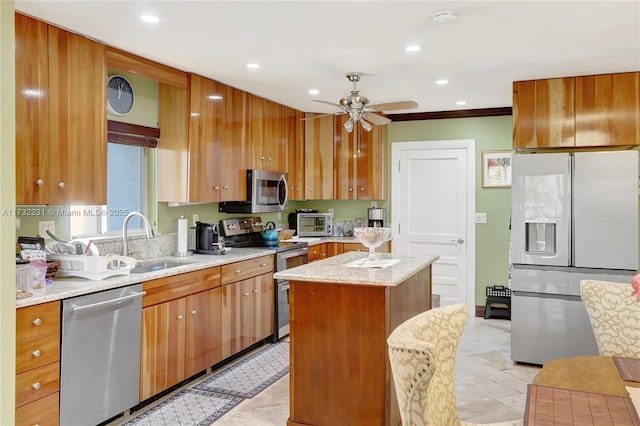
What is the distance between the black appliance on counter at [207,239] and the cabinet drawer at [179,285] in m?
0.44

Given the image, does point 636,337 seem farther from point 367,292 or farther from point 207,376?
point 207,376

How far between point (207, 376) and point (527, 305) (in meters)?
2.57

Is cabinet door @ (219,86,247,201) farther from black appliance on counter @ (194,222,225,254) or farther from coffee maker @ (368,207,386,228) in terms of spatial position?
coffee maker @ (368,207,386,228)

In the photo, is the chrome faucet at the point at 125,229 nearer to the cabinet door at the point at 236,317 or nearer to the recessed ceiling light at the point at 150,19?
the cabinet door at the point at 236,317

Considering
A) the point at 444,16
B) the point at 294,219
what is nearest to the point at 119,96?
the point at 444,16

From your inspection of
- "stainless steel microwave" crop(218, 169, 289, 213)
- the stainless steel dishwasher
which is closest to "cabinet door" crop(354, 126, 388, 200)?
"stainless steel microwave" crop(218, 169, 289, 213)

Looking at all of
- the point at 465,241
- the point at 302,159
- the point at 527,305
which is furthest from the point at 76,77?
the point at 465,241

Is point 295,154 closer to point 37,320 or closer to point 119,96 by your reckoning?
point 119,96

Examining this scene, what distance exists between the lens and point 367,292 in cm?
287

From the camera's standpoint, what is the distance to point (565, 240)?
13.4ft

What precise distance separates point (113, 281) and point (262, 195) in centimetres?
228

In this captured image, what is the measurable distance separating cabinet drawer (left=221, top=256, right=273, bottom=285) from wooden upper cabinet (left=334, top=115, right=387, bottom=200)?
5.86 ft

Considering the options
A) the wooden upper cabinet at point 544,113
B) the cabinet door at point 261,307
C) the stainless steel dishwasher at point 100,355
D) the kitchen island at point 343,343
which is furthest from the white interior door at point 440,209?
the stainless steel dishwasher at point 100,355

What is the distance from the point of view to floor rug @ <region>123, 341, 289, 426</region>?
127 inches
